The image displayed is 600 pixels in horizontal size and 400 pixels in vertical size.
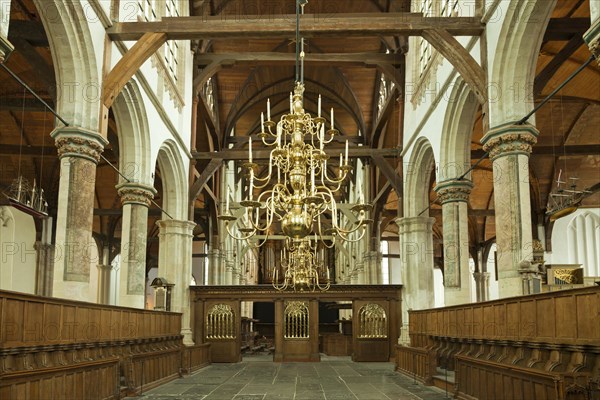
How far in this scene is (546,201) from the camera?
26.7m

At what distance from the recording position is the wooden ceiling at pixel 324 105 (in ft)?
59.7

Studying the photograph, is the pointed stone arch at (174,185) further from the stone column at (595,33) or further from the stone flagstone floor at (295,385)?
the stone column at (595,33)

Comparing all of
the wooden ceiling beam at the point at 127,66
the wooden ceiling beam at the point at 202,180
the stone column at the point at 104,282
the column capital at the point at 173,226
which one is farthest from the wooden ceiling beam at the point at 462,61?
the stone column at the point at 104,282

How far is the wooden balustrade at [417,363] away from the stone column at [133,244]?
21.4 ft

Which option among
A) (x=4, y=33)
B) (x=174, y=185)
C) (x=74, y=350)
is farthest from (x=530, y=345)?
(x=174, y=185)

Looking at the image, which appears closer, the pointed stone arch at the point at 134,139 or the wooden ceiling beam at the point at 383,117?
the pointed stone arch at the point at 134,139

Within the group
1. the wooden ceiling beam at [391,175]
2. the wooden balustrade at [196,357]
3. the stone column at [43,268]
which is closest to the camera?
the wooden balustrade at [196,357]

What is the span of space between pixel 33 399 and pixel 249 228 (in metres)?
3.50

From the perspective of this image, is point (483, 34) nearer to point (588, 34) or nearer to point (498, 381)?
point (588, 34)

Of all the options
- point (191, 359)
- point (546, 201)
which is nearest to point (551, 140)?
point (546, 201)

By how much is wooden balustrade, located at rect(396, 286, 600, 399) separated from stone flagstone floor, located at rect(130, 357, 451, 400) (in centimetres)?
117

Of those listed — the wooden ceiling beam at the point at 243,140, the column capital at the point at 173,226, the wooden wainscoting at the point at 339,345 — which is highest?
the wooden ceiling beam at the point at 243,140

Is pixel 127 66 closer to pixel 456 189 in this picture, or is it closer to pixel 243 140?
pixel 456 189

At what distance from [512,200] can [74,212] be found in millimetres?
7782
